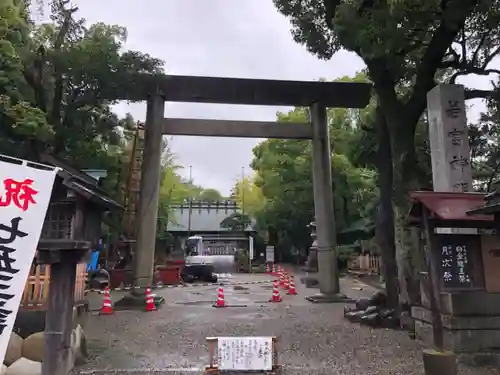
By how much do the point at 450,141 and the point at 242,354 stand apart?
6269mm

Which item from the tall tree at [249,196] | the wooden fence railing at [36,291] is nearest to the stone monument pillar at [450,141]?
the wooden fence railing at [36,291]

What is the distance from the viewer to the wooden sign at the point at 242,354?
687 cm

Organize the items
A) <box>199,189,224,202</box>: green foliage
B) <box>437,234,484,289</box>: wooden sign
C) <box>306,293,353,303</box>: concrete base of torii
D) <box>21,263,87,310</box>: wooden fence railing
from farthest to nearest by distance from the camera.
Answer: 1. <box>199,189,224,202</box>: green foliage
2. <box>306,293,353,303</box>: concrete base of torii
3. <box>21,263,87,310</box>: wooden fence railing
4. <box>437,234,484,289</box>: wooden sign

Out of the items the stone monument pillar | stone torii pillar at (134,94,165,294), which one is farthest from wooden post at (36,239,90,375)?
stone torii pillar at (134,94,165,294)

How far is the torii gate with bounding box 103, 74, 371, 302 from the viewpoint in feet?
49.1

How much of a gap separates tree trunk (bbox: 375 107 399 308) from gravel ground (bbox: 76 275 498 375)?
145 centimetres

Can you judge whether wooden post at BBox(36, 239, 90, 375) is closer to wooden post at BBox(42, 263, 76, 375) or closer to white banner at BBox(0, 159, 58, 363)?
wooden post at BBox(42, 263, 76, 375)

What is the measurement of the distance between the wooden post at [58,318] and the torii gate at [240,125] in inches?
332

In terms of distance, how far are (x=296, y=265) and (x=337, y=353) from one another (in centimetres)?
2819

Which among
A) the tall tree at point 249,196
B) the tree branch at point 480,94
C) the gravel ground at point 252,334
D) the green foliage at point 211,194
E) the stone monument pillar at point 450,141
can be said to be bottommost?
the gravel ground at point 252,334

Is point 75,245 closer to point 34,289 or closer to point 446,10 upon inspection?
point 34,289

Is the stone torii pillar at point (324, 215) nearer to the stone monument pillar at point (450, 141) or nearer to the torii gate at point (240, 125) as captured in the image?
the torii gate at point (240, 125)

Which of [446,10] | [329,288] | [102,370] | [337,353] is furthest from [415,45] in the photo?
[102,370]

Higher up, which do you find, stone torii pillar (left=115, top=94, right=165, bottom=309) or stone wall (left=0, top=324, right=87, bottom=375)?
stone torii pillar (left=115, top=94, right=165, bottom=309)
